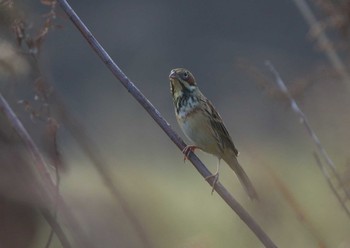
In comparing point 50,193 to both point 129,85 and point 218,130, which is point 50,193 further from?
point 218,130

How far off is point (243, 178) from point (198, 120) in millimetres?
282

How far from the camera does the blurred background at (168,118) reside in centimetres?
205

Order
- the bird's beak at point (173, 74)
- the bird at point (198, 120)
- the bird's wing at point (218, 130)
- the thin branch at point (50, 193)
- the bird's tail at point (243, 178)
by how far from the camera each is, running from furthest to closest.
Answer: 1. the bird's wing at point (218, 130)
2. the bird at point (198, 120)
3. the bird's beak at point (173, 74)
4. the bird's tail at point (243, 178)
5. the thin branch at point (50, 193)

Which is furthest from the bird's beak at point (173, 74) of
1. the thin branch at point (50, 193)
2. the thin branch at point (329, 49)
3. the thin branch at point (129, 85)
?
the thin branch at point (50, 193)

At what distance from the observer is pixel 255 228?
1920 millimetres

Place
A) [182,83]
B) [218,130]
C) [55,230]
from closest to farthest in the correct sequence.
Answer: [55,230]
[182,83]
[218,130]

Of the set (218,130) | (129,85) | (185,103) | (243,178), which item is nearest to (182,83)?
(185,103)

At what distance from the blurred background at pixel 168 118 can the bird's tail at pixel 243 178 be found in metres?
0.03

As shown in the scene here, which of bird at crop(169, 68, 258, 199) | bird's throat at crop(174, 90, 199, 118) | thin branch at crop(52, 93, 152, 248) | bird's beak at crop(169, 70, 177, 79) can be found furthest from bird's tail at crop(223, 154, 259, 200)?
thin branch at crop(52, 93, 152, 248)

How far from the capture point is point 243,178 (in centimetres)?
296

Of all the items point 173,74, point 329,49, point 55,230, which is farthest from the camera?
point 173,74

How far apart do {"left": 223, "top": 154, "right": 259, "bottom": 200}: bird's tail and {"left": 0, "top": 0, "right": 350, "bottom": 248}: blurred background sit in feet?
0.10

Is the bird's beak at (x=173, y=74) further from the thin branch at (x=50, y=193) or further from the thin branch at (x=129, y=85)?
the thin branch at (x=50, y=193)

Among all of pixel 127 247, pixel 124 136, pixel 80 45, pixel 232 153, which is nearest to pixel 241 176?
pixel 232 153
